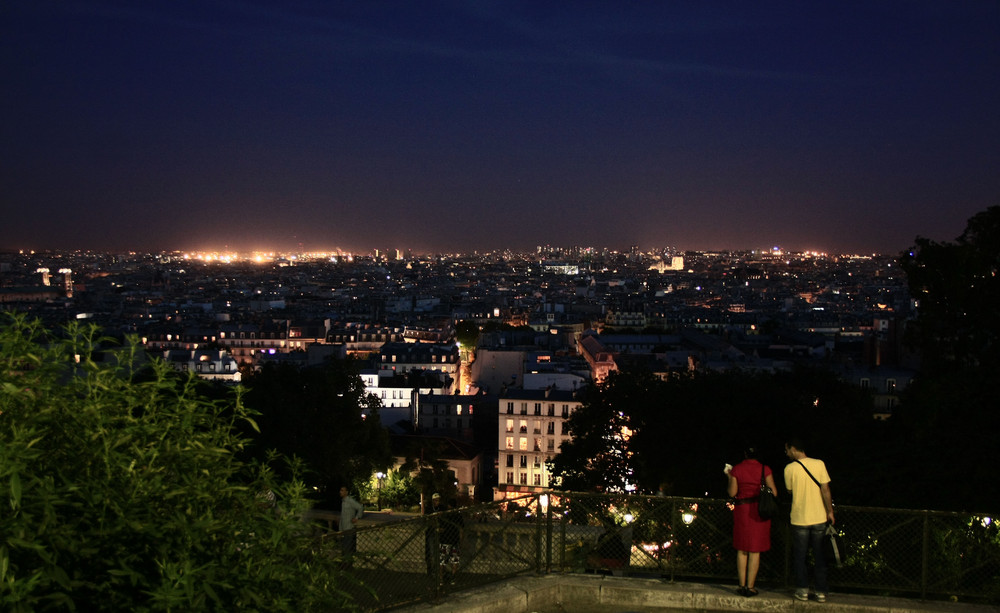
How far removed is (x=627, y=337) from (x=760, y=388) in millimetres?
48191

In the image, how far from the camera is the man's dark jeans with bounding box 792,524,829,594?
5.30m

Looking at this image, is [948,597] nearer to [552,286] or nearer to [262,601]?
[262,601]

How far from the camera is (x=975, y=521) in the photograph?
553cm

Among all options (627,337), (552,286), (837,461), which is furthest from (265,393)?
(552,286)

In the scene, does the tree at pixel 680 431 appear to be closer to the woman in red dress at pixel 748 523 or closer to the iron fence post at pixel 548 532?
the woman in red dress at pixel 748 523

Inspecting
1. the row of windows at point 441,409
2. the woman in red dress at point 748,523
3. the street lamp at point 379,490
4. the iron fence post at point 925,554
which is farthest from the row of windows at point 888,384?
the woman in red dress at point 748,523

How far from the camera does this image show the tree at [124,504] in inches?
110

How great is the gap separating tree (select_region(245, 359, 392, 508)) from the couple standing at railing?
1357 centimetres

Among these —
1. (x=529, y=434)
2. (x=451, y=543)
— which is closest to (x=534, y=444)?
(x=529, y=434)

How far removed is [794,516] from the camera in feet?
17.5

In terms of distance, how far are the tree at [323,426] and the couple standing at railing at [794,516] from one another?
13.6m

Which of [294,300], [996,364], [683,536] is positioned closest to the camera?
[683,536]

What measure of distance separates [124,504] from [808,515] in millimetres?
3853

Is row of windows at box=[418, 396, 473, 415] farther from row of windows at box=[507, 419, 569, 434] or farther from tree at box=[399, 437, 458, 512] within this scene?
tree at box=[399, 437, 458, 512]
